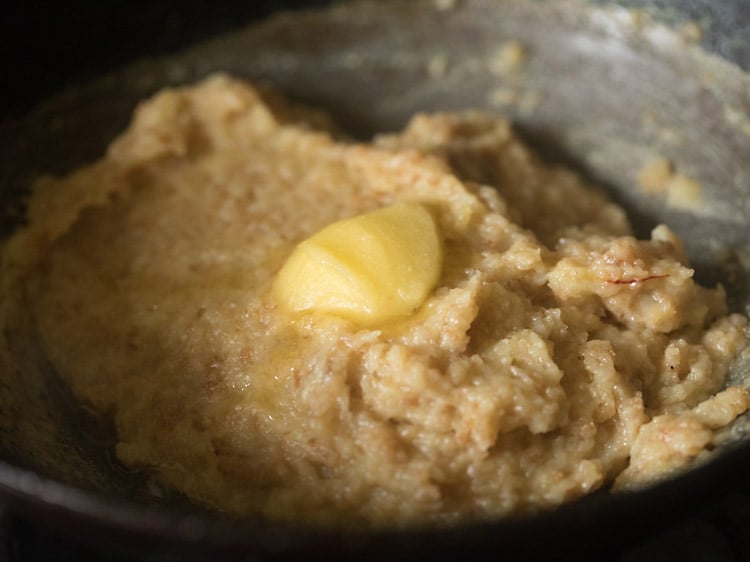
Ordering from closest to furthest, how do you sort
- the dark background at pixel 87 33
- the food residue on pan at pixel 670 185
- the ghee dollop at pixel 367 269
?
the ghee dollop at pixel 367 269, the food residue on pan at pixel 670 185, the dark background at pixel 87 33

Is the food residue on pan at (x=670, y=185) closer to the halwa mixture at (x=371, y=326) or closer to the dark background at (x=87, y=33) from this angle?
the halwa mixture at (x=371, y=326)

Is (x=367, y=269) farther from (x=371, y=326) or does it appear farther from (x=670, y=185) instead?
(x=670, y=185)

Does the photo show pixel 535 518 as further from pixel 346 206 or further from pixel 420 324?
pixel 346 206

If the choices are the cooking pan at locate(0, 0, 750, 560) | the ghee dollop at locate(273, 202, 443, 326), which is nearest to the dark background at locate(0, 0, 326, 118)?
the cooking pan at locate(0, 0, 750, 560)

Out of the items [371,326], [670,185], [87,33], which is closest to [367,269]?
[371,326]

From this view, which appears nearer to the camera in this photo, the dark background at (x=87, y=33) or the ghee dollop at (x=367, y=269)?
the ghee dollop at (x=367, y=269)

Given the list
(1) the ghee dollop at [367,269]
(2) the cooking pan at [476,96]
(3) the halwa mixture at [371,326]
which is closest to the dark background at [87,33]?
(2) the cooking pan at [476,96]

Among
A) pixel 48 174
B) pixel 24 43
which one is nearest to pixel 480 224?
pixel 48 174
